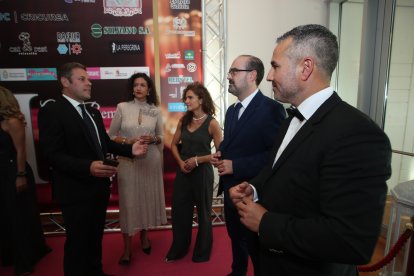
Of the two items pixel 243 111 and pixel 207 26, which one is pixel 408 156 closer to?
pixel 243 111

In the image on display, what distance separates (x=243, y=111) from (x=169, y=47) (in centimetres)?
220

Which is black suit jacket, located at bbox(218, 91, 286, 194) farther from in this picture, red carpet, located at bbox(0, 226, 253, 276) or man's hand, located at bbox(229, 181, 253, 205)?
red carpet, located at bbox(0, 226, 253, 276)

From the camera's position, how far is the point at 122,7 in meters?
3.72

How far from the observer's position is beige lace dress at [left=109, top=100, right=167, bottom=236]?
2982mm

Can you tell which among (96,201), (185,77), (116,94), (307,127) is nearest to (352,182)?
(307,127)

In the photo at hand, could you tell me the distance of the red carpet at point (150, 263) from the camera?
2.87 metres

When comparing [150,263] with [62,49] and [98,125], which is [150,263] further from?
[62,49]

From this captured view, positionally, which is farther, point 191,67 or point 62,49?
point 191,67

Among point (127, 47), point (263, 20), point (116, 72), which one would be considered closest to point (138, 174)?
point (116, 72)

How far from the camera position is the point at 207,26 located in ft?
13.0

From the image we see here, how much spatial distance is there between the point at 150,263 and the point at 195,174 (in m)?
1.17

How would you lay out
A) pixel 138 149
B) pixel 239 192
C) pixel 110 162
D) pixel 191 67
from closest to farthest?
pixel 239 192
pixel 110 162
pixel 138 149
pixel 191 67

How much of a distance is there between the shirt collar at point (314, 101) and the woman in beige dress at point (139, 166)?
2059 mm

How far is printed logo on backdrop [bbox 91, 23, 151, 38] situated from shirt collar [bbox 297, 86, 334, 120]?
329cm
